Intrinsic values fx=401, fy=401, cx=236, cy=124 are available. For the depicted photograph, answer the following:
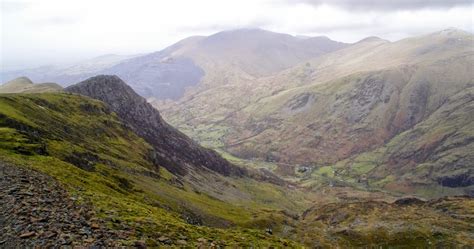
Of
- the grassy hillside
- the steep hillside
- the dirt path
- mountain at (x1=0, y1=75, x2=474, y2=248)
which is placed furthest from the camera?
the grassy hillside

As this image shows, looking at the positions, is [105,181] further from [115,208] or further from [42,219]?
[42,219]

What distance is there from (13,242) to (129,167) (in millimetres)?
111141

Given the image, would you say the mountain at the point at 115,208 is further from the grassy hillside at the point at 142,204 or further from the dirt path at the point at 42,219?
the grassy hillside at the point at 142,204

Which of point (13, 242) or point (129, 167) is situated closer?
point (13, 242)

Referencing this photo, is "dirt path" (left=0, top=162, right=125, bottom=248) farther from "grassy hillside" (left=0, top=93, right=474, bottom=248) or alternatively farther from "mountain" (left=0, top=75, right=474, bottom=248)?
"grassy hillside" (left=0, top=93, right=474, bottom=248)

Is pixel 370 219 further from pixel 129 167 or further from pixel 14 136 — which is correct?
pixel 14 136

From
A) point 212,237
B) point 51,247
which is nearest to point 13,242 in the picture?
point 51,247

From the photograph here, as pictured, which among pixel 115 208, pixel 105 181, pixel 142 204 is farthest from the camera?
pixel 105 181

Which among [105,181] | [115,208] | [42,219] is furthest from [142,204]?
[42,219]

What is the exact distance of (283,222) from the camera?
559ft

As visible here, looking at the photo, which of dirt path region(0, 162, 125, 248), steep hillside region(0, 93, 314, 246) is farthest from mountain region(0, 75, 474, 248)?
steep hillside region(0, 93, 314, 246)

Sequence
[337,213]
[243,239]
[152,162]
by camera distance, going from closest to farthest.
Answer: [243,239] < [152,162] < [337,213]

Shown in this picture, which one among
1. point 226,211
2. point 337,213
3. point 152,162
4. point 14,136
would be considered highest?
point 14,136

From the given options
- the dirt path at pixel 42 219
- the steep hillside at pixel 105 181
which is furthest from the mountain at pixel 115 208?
the steep hillside at pixel 105 181
